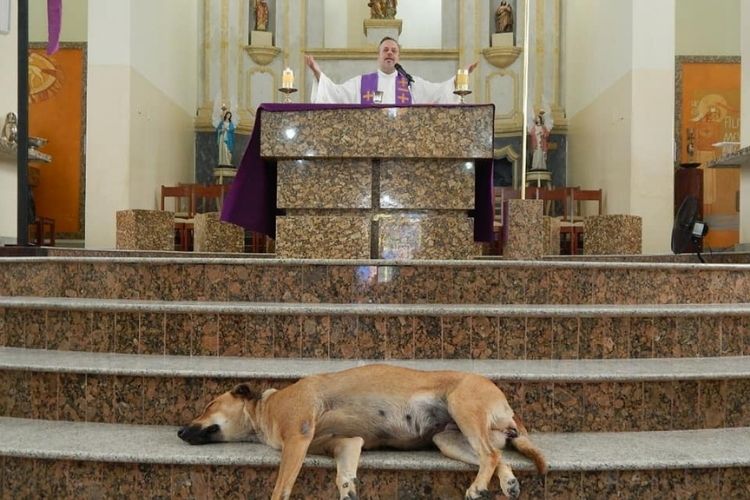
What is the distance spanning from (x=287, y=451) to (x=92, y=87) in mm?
8371

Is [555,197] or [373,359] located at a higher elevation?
[555,197]

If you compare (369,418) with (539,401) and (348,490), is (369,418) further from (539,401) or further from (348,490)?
(539,401)

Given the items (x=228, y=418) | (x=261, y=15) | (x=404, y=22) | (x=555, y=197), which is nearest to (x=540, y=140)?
(x=555, y=197)

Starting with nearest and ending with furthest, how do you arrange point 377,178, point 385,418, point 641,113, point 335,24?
point 385,418, point 377,178, point 641,113, point 335,24

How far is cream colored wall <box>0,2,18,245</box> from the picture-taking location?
8.34m

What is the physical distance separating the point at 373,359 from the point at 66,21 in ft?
31.4

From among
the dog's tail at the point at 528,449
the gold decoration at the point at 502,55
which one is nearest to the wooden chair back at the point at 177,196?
the gold decoration at the point at 502,55

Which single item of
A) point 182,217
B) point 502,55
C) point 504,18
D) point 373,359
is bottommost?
point 373,359

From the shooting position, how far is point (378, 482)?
2.75 m

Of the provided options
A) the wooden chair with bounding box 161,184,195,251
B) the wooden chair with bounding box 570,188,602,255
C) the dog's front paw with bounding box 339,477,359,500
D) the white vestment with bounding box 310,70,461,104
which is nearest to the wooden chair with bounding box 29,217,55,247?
the wooden chair with bounding box 161,184,195,251

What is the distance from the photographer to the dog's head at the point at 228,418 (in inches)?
114

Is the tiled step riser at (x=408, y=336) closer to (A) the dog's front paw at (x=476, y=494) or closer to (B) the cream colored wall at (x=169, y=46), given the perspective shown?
(A) the dog's front paw at (x=476, y=494)

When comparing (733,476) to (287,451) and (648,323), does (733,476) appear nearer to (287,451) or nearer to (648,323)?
(648,323)

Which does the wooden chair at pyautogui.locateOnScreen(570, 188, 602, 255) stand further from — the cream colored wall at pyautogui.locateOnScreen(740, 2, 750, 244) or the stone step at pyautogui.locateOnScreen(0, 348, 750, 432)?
the stone step at pyautogui.locateOnScreen(0, 348, 750, 432)
